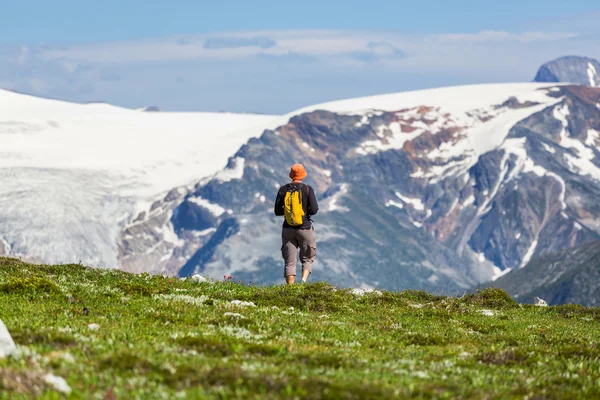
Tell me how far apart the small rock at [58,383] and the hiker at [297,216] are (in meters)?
19.5

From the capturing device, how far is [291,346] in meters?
18.2

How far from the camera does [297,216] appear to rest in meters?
32.2

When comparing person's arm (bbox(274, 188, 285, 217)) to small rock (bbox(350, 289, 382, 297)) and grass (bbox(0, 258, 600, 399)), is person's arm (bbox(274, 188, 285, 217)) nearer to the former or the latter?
grass (bbox(0, 258, 600, 399))

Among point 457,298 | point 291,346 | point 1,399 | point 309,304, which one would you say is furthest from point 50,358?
point 457,298

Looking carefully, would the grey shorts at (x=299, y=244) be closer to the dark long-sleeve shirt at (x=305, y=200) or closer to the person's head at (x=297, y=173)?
the dark long-sleeve shirt at (x=305, y=200)

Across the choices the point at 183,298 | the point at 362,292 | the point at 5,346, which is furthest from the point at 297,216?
the point at 5,346

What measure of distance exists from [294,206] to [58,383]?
20452 mm

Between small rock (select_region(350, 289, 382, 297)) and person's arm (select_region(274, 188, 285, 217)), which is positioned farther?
small rock (select_region(350, 289, 382, 297))

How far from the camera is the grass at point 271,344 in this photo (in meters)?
12.9

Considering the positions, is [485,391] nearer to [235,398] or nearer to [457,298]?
[235,398]

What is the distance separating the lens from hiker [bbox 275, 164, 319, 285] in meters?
31.9

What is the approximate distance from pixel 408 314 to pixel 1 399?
19.2m

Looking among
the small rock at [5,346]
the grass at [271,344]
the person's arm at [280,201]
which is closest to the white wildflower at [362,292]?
the grass at [271,344]

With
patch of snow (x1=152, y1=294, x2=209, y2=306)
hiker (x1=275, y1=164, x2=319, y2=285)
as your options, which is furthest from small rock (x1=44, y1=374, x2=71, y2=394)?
hiker (x1=275, y1=164, x2=319, y2=285)
